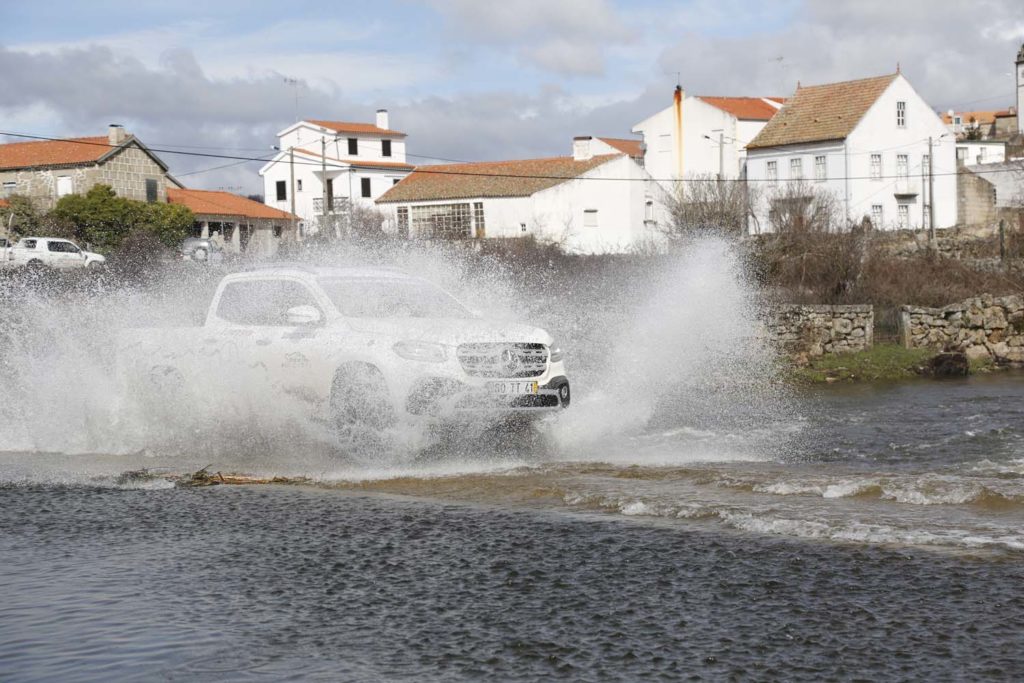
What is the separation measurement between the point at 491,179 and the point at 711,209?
18045 millimetres

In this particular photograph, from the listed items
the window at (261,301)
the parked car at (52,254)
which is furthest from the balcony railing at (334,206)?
the window at (261,301)

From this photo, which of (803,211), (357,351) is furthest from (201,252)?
(357,351)

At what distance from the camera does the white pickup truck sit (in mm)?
11352

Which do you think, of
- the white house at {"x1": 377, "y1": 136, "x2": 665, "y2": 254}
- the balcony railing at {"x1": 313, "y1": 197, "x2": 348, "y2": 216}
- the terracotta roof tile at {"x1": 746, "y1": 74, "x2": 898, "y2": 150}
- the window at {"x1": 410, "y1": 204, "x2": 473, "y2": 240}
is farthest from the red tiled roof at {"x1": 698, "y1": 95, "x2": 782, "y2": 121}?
the balcony railing at {"x1": 313, "y1": 197, "x2": 348, "y2": 216}

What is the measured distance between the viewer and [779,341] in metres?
27.0

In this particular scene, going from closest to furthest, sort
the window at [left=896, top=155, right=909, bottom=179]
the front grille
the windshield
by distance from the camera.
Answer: the front grille < the windshield < the window at [left=896, top=155, right=909, bottom=179]

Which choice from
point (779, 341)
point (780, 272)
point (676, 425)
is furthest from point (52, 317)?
point (780, 272)

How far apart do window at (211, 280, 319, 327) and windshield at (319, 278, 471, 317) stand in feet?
1.04

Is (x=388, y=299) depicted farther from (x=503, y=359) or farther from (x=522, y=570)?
(x=522, y=570)

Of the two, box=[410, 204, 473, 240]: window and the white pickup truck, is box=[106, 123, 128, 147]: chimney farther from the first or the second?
the white pickup truck

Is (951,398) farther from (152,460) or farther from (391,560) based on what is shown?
(391,560)

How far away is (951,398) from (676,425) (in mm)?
7106

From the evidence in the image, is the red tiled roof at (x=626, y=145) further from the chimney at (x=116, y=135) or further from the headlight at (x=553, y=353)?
the headlight at (x=553, y=353)

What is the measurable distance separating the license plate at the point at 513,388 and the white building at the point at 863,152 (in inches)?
2204
